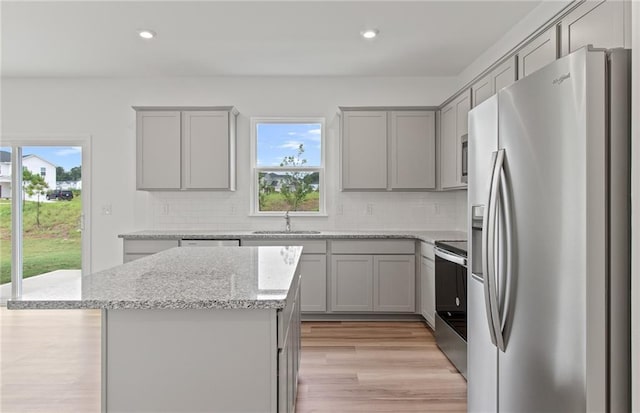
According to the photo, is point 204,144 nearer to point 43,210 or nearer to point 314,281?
point 314,281

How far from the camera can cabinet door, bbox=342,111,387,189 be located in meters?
4.61

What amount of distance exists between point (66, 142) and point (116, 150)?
622 mm

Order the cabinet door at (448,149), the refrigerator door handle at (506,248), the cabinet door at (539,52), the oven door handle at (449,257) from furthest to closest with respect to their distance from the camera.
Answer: the cabinet door at (448,149), the oven door handle at (449,257), the cabinet door at (539,52), the refrigerator door handle at (506,248)

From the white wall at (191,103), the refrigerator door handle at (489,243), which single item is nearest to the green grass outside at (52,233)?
the white wall at (191,103)

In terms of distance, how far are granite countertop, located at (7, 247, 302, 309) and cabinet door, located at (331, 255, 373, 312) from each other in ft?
5.93

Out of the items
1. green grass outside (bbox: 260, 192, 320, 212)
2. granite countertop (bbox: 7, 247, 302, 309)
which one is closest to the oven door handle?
granite countertop (bbox: 7, 247, 302, 309)

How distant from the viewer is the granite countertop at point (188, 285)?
1414 mm

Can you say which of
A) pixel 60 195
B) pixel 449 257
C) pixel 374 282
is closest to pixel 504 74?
pixel 449 257

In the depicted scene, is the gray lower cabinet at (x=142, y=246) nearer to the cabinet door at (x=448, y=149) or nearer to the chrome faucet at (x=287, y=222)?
the chrome faucet at (x=287, y=222)

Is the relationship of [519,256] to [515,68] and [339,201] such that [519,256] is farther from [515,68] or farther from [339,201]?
[339,201]

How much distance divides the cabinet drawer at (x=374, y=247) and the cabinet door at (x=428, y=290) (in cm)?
20

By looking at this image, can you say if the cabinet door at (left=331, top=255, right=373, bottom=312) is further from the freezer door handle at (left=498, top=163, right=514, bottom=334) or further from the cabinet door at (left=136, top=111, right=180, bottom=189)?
the freezer door handle at (left=498, top=163, right=514, bottom=334)

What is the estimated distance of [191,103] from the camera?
4.96m

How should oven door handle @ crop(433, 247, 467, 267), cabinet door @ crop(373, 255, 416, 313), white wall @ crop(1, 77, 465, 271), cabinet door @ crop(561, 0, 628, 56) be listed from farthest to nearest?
white wall @ crop(1, 77, 465, 271) → cabinet door @ crop(373, 255, 416, 313) → oven door handle @ crop(433, 247, 467, 267) → cabinet door @ crop(561, 0, 628, 56)
